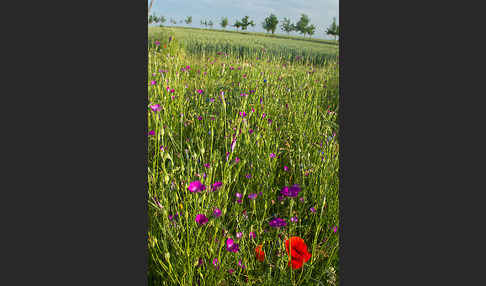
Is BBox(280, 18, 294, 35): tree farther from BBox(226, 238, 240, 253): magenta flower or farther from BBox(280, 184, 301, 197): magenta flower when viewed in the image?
BBox(226, 238, 240, 253): magenta flower

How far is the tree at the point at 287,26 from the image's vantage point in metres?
2.17

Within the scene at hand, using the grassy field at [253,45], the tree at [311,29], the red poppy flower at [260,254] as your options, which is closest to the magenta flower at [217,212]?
the red poppy flower at [260,254]

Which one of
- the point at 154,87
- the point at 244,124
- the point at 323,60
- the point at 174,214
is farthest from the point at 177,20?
the point at 174,214

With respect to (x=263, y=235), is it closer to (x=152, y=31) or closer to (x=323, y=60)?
(x=323, y=60)

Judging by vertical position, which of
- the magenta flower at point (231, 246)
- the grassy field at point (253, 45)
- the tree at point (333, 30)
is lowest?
the magenta flower at point (231, 246)

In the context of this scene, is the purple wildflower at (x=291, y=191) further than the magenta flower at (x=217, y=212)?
Yes

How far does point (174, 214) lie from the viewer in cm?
179

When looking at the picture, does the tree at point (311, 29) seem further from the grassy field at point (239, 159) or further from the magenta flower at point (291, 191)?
the magenta flower at point (291, 191)

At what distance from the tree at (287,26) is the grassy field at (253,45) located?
0.07 m

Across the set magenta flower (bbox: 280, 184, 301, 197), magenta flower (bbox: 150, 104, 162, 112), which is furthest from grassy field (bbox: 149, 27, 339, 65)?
magenta flower (bbox: 280, 184, 301, 197)

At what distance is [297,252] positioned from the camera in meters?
1.86

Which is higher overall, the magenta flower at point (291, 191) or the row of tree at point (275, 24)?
the row of tree at point (275, 24)

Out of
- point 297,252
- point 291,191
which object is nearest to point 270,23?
point 291,191

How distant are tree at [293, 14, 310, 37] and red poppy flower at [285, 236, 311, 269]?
1.39 meters
